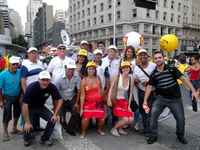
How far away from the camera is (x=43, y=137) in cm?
662

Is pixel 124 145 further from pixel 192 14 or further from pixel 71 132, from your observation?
pixel 192 14

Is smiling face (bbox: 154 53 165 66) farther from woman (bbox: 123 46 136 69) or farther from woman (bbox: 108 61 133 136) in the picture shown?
woman (bbox: 123 46 136 69)

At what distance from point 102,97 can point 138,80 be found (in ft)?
2.73

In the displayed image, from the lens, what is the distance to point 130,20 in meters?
67.9

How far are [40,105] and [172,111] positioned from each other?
2552 millimetres

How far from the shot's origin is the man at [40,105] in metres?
6.42

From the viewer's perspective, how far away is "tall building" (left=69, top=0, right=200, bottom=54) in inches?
2672

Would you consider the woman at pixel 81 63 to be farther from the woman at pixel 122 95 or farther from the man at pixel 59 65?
the woman at pixel 122 95

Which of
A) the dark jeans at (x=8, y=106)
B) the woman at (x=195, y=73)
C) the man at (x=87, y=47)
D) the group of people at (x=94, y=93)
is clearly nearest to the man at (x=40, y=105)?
the group of people at (x=94, y=93)

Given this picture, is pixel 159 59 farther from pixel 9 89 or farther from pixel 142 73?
pixel 9 89

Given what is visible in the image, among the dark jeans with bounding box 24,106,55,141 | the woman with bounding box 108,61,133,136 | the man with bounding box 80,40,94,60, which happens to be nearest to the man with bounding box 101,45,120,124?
the woman with bounding box 108,61,133,136

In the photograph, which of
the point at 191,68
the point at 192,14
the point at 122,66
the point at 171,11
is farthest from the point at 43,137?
the point at 192,14

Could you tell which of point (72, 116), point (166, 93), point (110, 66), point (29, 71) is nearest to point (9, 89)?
point (29, 71)

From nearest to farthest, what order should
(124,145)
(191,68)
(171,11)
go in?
(124,145), (191,68), (171,11)
